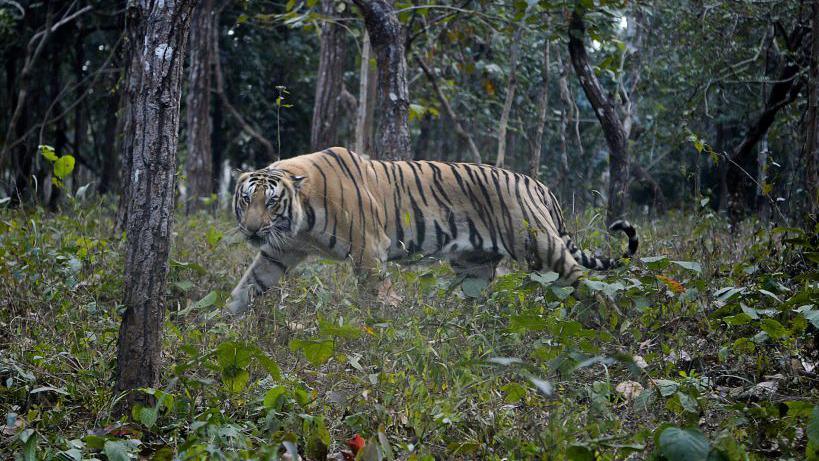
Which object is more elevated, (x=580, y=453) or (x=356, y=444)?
(x=580, y=453)

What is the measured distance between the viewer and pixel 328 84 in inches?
435

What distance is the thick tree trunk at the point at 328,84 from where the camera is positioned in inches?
430

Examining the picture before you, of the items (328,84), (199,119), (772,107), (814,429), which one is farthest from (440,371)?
(199,119)

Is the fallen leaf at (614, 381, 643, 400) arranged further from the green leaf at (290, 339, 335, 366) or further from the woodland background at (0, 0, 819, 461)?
the green leaf at (290, 339, 335, 366)

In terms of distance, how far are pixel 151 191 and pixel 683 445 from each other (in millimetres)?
2257

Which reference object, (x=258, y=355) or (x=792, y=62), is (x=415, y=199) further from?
(x=792, y=62)

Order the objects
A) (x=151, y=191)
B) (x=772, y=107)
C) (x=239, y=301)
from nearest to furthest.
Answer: (x=151, y=191) → (x=239, y=301) → (x=772, y=107)

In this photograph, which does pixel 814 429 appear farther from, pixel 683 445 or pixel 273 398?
pixel 273 398

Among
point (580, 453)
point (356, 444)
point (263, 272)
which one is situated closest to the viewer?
point (580, 453)

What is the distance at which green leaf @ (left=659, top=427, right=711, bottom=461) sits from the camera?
2.47m

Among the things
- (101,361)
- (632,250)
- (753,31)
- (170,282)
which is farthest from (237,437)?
(753,31)

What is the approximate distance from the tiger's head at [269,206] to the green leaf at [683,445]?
11.5ft

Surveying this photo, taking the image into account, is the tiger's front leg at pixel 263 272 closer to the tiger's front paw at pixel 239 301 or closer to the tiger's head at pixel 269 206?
the tiger's front paw at pixel 239 301

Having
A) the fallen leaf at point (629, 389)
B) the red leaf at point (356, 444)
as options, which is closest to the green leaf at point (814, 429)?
the fallen leaf at point (629, 389)
